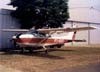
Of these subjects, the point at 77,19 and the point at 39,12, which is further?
the point at 77,19

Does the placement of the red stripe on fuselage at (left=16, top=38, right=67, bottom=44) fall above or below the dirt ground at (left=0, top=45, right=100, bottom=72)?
above

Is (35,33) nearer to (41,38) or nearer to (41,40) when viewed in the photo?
(41,38)

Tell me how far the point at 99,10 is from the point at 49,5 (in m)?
22.3

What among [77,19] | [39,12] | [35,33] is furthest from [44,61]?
[77,19]

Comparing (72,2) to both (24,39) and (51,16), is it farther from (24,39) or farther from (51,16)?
(24,39)

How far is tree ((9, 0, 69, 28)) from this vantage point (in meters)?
26.5

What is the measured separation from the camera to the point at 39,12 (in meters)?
26.9

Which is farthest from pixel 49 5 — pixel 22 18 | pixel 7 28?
pixel 7 28

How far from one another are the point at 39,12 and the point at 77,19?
1345 centimetres

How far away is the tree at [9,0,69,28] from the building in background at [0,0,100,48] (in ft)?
2.95

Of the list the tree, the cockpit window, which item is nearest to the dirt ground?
the cockpit window

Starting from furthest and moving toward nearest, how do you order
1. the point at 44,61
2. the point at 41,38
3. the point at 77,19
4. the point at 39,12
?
the point at 77,19, the point at 39,12, the point at 41,38, the point at 44,61

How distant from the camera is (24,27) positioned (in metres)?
27.9

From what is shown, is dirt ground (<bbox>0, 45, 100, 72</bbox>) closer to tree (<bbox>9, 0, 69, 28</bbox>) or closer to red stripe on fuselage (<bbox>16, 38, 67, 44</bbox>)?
red stripe on fuselage (<bbox>16, 38, 67, 44</bbox>)
